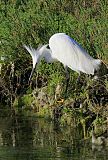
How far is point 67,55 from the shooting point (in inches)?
544

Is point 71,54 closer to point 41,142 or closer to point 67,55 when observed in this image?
point 67,55

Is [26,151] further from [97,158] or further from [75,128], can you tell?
[75,128]

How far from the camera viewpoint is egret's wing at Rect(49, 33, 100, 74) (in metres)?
13.2

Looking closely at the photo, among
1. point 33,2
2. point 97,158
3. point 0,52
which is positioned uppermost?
point 33,2

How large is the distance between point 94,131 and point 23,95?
400cm

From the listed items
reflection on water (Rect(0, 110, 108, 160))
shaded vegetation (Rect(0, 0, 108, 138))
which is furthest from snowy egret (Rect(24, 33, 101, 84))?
reflection on water (Rect(0, 110, 108, 160))

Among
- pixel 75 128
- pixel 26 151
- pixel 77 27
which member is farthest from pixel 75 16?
pixel 26 151

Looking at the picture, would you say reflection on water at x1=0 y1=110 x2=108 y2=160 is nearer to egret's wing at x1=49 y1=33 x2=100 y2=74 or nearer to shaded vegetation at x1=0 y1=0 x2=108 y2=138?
shaded vegetation at x1=0 y1=0 x2=108 y2=138

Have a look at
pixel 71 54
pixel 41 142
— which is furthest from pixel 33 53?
pixel 41 142

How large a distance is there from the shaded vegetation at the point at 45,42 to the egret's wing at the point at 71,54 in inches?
7.8

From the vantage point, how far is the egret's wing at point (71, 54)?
13156mm

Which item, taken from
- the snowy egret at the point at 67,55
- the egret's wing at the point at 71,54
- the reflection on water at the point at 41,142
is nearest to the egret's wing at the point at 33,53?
the snowy egret at the point at 67,55

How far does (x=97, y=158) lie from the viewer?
992 cm

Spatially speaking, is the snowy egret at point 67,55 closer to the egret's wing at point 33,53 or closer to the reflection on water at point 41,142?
the egret's wing at point 33,53
